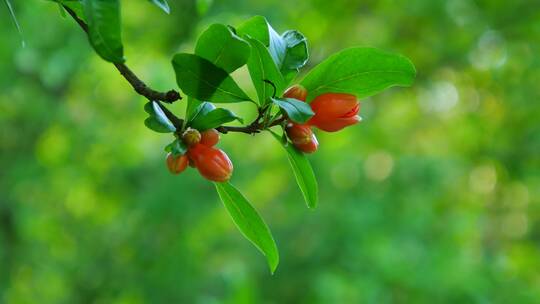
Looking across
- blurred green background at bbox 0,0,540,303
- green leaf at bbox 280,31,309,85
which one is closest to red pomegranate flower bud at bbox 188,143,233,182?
green leaf at bbox 280,31,309,85

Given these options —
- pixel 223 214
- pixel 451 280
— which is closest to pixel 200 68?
pixel 451 280

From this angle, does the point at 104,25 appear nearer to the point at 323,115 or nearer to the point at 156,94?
the point at 156,94

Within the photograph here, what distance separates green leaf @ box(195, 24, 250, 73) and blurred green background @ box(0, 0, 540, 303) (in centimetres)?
266

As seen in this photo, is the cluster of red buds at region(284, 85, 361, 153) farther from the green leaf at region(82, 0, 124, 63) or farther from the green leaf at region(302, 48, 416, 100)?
the green leaf at region(82, 0, 124, 63)

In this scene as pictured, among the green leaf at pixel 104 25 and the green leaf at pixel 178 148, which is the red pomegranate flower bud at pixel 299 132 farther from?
the green leaf at pixel 104 25

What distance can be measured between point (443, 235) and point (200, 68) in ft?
12.4

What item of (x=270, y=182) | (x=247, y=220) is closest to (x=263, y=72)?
(x=247, y=220)

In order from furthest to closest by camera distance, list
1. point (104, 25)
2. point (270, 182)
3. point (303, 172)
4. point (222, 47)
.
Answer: point (270, 182)
point (303, 172)
point (222, 47)
point (104, 25)

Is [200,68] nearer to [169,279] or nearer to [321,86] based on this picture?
[321,86]

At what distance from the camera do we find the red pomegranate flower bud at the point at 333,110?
73 cm

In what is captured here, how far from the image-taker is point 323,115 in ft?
2.41

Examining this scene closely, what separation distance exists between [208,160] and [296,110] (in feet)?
0.34

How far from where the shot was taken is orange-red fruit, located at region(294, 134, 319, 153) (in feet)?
2.46

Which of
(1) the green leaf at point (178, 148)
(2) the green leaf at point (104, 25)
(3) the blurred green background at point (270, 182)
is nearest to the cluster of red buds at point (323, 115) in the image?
(1) the green leaf at point (178, 148)
